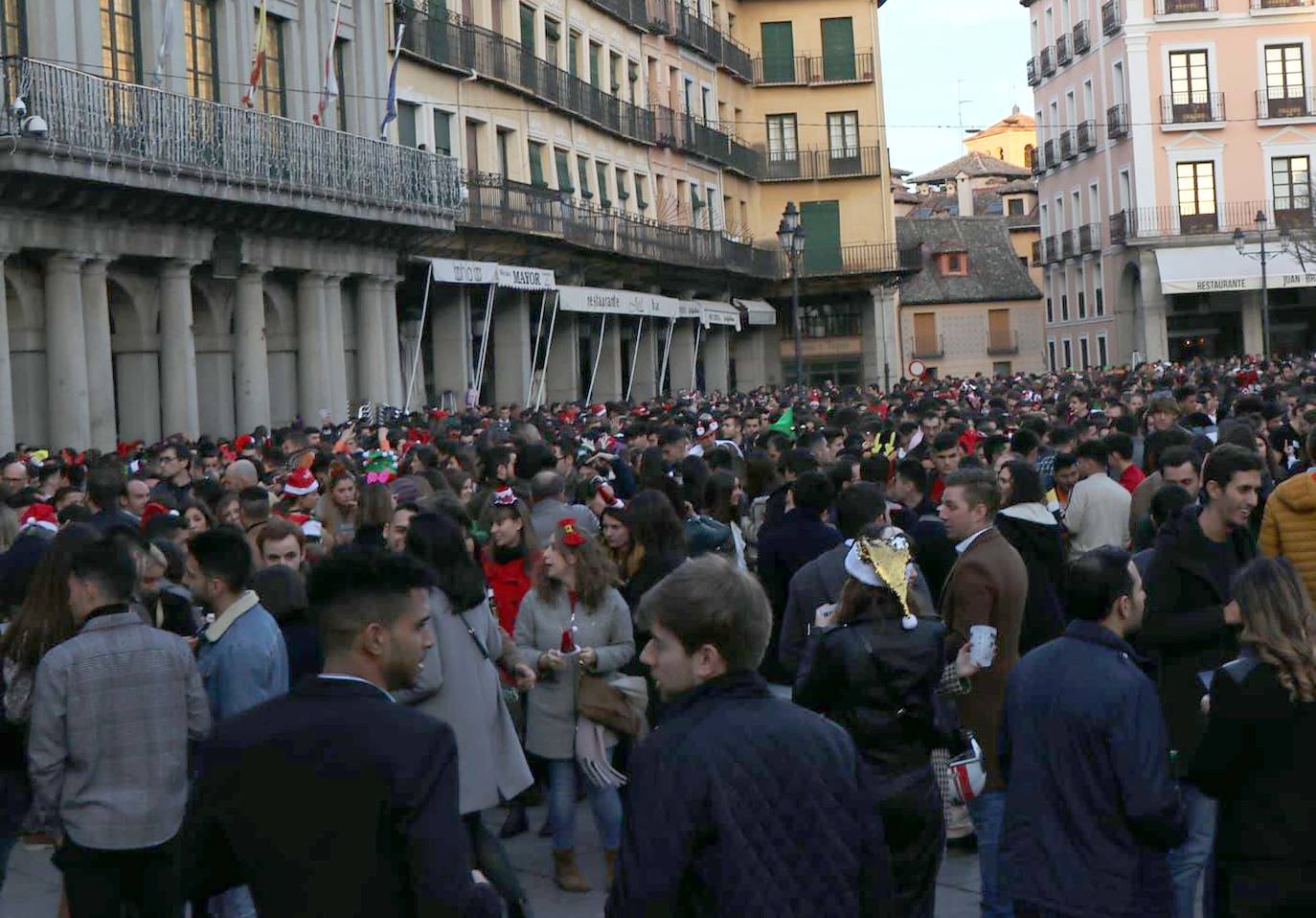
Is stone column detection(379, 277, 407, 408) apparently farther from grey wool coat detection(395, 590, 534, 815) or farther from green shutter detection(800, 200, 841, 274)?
green shutter detection(800, 200, 841, 274)

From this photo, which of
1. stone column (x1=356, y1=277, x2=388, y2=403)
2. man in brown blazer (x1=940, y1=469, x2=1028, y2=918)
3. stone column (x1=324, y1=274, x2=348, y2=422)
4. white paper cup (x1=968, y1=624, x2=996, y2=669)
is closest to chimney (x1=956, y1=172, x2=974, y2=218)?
stone column (x1=356, y1=277, x2=388, y2=403)

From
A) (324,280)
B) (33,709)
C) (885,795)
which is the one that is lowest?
(885,795)

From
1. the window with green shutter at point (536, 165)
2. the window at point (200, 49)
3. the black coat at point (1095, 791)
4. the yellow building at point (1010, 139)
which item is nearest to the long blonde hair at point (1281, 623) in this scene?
the black coat at point (1095, 791)

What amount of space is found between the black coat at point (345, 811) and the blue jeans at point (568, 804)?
451 centimetres

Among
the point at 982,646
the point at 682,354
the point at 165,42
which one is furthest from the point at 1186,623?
the point at 682,354

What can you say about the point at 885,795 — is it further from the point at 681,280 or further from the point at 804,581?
the point at 681,280

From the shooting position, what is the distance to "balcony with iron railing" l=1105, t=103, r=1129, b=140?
62781mm

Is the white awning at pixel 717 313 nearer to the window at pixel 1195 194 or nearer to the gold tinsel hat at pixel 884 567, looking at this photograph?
the window at pixel 1195 194

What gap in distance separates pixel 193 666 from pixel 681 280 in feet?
154

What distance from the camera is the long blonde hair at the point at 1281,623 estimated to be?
17.1 ft

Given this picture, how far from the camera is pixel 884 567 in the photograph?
613 cm

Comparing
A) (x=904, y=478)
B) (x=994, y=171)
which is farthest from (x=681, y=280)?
(x=994, y=171)

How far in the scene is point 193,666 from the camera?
20.5 feet

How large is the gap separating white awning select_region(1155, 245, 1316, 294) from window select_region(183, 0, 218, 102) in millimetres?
40251
